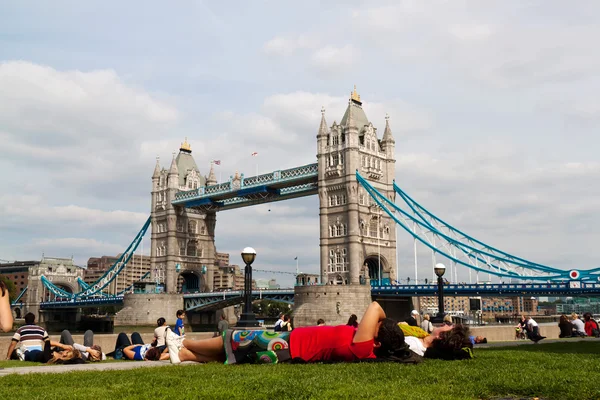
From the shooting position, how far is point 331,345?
28.9 feet

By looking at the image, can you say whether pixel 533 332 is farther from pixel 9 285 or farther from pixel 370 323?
pixel 9 285

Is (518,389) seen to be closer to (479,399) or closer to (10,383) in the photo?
(479,399)

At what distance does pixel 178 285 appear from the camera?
81.0m

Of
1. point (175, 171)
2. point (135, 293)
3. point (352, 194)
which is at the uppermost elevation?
point (175, 171)

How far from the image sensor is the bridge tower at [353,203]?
59.1 metres

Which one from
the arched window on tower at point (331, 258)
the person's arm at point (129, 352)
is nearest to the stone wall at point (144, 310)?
the arched window on tower at point (331, 258)

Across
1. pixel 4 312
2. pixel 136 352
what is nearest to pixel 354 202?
pixel 136 352

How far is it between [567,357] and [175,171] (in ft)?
248

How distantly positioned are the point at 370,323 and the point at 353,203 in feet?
167

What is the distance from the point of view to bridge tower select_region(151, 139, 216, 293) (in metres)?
78.8

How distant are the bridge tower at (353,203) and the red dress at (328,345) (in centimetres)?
4844

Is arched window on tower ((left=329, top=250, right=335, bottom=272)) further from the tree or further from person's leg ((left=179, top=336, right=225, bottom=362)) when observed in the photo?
person's leg ((left=179, top=336, right=225, bottom=362))

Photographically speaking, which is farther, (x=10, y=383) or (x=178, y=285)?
(x=178, y=285)

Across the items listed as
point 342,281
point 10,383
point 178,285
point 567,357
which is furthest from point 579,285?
point 178,285
